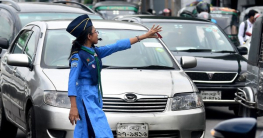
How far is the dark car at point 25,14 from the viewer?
1134cm

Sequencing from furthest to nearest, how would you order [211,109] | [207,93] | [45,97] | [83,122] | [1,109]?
[211,109] < [207,93] < [1,109] < [45,97] < [83,122]

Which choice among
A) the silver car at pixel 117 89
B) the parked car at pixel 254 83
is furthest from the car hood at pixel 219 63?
the silver car at pixel 117 89

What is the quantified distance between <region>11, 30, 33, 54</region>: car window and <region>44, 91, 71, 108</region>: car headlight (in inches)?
72.1

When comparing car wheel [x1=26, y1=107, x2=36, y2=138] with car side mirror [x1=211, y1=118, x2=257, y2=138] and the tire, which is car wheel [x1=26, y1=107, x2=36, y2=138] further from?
car side mirror [x1=211, y1=118, x2=257, y2=138]

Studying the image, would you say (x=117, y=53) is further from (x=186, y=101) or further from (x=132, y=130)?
(x=132, y=130)

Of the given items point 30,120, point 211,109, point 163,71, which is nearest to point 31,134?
point 30,120

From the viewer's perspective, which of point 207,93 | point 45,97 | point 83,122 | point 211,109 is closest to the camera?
point 83,122

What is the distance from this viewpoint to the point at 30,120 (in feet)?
24.0

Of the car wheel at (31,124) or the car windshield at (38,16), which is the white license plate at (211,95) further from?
the car wheel at (31,124)

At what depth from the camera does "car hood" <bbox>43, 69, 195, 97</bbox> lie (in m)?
7.05

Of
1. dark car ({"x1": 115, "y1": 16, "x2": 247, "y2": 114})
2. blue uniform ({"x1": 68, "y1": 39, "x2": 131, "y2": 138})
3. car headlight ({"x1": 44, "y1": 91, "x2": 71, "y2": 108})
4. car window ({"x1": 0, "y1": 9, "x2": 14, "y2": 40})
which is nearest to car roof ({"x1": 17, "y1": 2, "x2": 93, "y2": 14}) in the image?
car window ({"x1": 0, "y1": 9, "x2": 14, "y2": 40})

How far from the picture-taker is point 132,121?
6.86 metres

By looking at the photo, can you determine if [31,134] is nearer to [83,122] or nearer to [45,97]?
[45,97]

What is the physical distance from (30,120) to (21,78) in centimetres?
83
